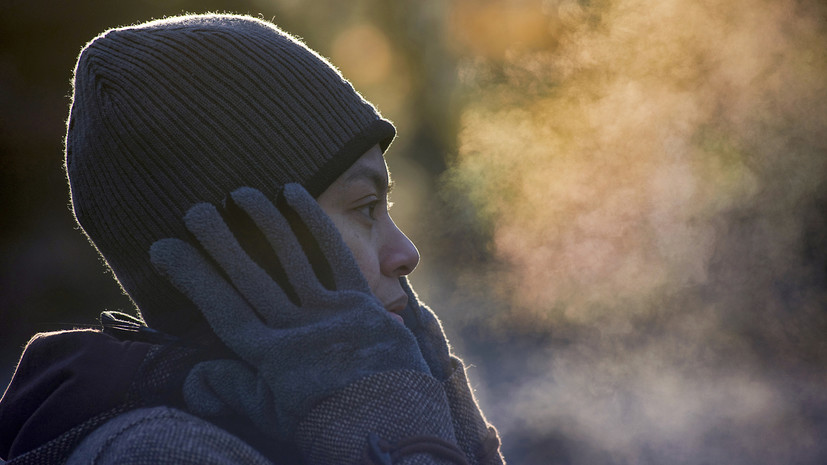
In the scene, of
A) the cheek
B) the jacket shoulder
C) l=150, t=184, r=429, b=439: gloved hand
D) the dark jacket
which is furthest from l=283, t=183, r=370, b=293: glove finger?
the jacket shoulder

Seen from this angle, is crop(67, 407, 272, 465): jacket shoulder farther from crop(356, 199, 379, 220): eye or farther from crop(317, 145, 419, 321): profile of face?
crop(356, 199, 379, 220): eye

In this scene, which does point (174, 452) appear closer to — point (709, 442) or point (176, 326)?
point (176, 326)

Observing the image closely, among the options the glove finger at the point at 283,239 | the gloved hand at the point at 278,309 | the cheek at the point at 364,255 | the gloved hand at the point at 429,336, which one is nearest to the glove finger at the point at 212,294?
the gloved hand at the point at 278,309

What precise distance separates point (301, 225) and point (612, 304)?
795cm

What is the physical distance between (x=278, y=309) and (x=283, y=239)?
0.49 ft

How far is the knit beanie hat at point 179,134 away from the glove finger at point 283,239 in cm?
10

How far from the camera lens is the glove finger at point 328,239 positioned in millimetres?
1380

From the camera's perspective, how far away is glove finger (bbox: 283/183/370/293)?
138 centimetres

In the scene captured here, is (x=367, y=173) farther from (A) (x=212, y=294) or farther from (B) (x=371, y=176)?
(A) (x=212, y=294)

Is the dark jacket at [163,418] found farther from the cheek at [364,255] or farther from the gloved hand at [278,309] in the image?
the cheek at [364,255]

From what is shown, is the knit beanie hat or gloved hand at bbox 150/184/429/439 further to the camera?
the knit beanie hat

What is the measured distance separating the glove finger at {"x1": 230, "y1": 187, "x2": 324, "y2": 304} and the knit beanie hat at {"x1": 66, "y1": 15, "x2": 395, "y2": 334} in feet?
0.32

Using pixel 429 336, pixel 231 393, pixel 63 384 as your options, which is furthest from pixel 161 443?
pixel 429 336

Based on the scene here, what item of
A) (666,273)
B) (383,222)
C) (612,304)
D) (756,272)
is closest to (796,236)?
(756,272)
